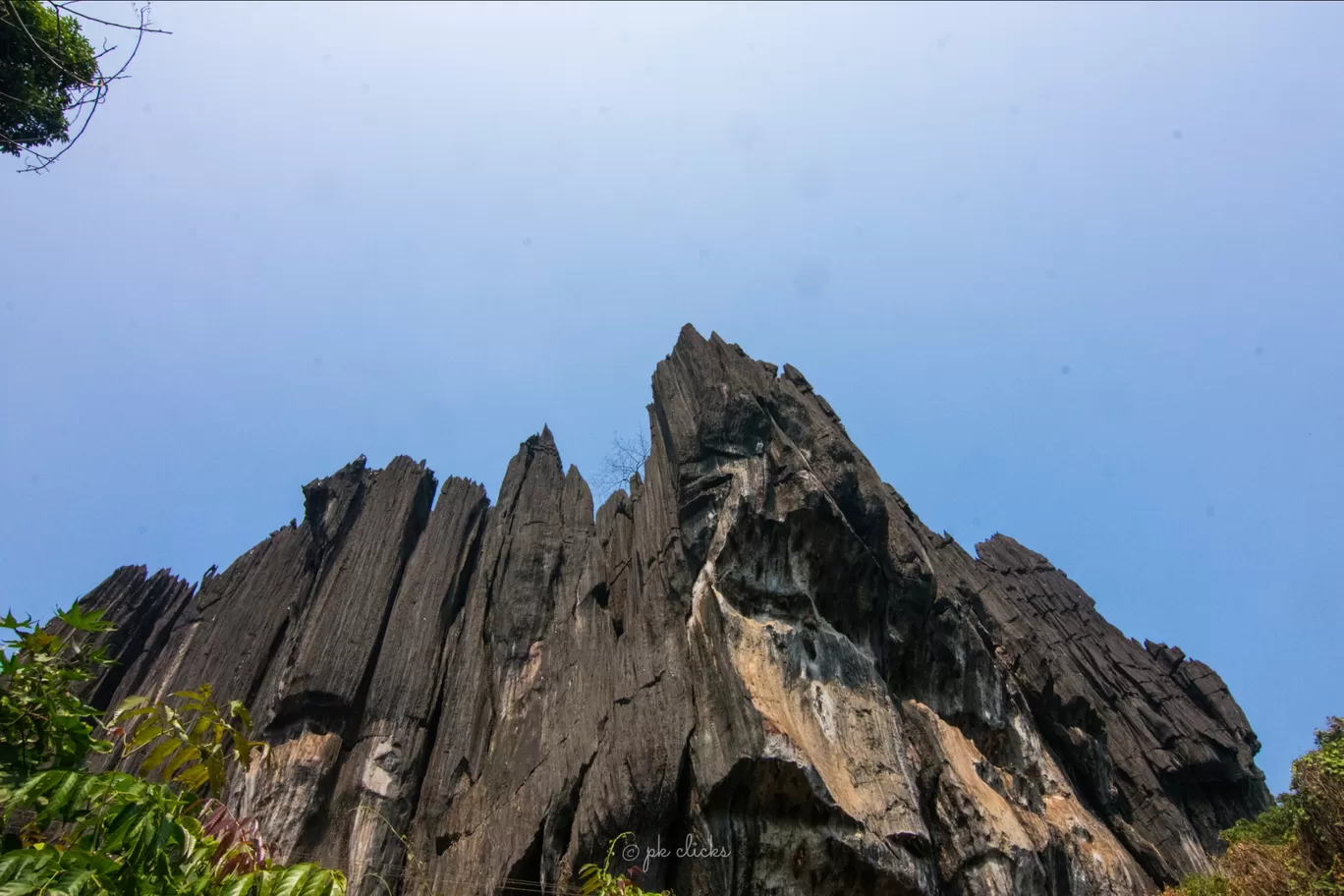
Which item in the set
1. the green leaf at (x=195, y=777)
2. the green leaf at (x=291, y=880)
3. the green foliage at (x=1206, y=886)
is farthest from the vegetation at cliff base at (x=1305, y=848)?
the green leaf at (x=195, y=777)

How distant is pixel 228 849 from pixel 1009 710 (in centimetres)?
1524

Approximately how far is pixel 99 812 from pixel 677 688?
337 inches

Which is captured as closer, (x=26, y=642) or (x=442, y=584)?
(x=26, y=642)

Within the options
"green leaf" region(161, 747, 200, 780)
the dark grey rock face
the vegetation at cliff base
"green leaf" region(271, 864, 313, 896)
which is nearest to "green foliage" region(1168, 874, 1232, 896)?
the vegetation at cliff base

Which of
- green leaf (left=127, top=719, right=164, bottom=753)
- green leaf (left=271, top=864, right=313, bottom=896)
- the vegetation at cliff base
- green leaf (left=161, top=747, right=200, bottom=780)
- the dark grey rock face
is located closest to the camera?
green leaf (left=271, top=864, right=313, bottom=896)

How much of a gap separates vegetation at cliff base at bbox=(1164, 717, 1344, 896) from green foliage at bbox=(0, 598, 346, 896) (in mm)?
14525

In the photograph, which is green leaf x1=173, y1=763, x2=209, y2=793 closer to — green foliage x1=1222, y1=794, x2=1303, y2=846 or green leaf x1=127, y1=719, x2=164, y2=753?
green leaf x1=127, y1=719, x2=164, y2=753

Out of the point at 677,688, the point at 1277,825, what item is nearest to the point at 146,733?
the point at 677,688

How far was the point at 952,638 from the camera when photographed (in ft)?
55.1

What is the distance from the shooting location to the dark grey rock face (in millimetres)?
11633

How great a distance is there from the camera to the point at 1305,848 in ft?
43.6

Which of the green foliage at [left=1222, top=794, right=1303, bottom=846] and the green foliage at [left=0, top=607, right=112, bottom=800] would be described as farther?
the green foliage at [left=1222, top=794, right=1303, bottom=846]

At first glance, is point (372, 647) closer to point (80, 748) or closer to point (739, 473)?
point (739, 473)

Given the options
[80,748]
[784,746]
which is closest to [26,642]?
[80,748]
